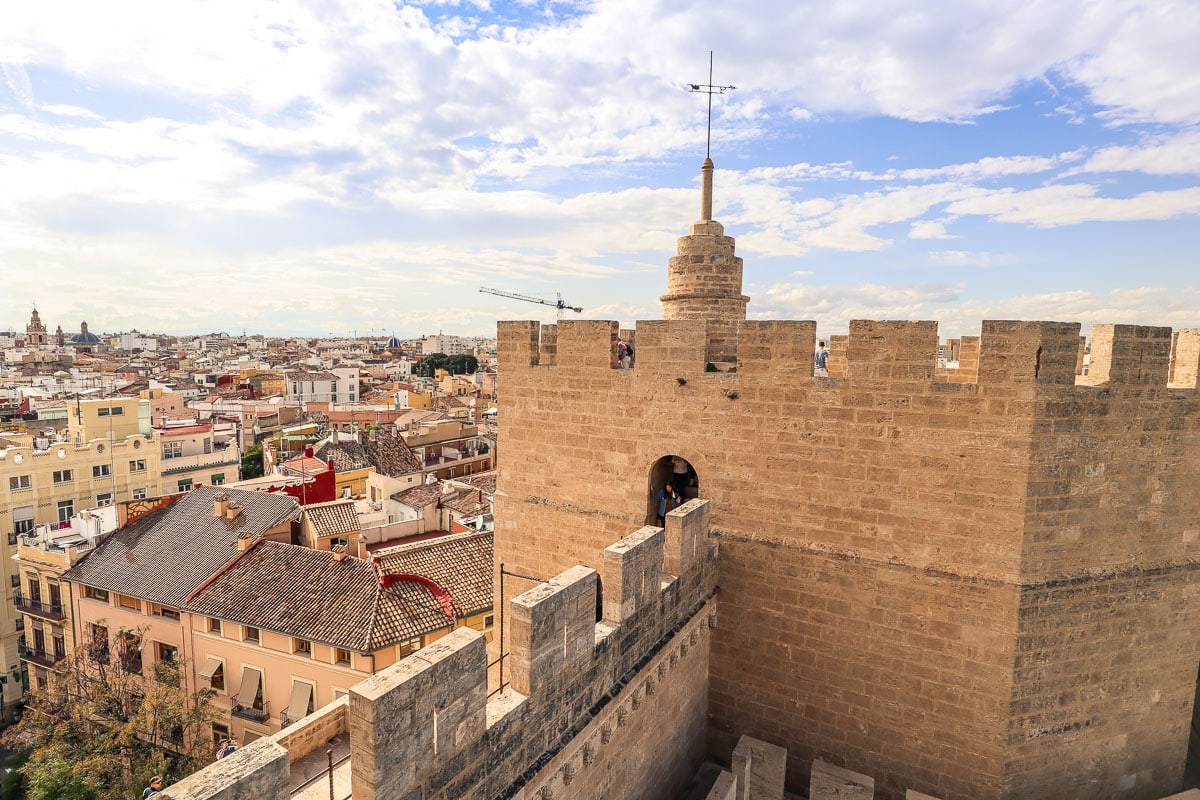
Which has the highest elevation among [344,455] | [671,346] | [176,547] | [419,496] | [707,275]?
[707,275]

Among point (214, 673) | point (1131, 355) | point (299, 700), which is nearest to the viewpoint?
point (1131, 355)

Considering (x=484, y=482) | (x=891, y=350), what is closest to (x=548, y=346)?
(x=891, y=350)

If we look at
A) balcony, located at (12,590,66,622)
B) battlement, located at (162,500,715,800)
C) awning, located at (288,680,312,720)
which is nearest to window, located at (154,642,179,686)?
awning, located at (288,680,312,720)

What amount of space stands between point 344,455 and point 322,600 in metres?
17.1

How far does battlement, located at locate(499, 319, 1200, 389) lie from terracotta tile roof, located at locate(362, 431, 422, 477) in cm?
2754

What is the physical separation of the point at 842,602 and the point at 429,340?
183285 millimetres

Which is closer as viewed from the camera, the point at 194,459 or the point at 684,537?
the point at 684,537

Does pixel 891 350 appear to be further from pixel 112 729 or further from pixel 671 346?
pixel 112 729

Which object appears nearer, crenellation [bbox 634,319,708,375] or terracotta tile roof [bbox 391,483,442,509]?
crenellation [bbox 634,319,708,375]

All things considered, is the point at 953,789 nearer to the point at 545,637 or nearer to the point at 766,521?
the point at 766,521

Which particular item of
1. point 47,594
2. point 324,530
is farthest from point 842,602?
point 47,594

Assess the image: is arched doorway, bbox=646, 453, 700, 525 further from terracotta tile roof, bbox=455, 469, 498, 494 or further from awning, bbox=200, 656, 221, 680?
terracotta tile roof, bbox=455, 469, 498, 494

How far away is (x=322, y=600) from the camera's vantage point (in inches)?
773

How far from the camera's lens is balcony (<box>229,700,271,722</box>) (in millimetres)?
19125
